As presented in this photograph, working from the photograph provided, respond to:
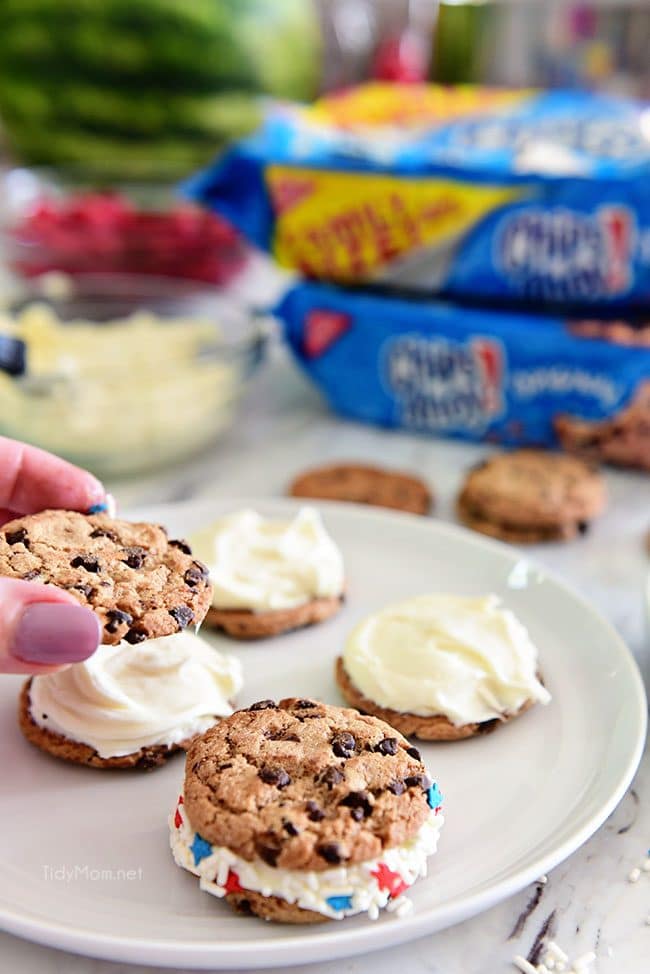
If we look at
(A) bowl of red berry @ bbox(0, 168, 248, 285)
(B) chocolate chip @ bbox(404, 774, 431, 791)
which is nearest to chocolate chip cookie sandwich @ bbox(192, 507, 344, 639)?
(B) chocolate chip @ bbox(404, 774, 431, 791)

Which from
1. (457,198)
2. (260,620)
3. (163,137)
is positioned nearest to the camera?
(260,620)

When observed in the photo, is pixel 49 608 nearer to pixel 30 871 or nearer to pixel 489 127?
pixel 30 871

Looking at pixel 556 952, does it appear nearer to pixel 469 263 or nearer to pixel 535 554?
pixel 535 554

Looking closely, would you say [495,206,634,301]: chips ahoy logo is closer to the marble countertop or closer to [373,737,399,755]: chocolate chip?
the marble countertop

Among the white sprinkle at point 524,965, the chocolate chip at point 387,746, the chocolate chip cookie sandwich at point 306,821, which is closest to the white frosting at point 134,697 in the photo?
the chocolate chip cookie sandwich at point 306,821

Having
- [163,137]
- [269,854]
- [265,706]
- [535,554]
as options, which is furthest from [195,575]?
[163,137]

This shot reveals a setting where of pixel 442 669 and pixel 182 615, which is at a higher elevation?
pixel 182 615
